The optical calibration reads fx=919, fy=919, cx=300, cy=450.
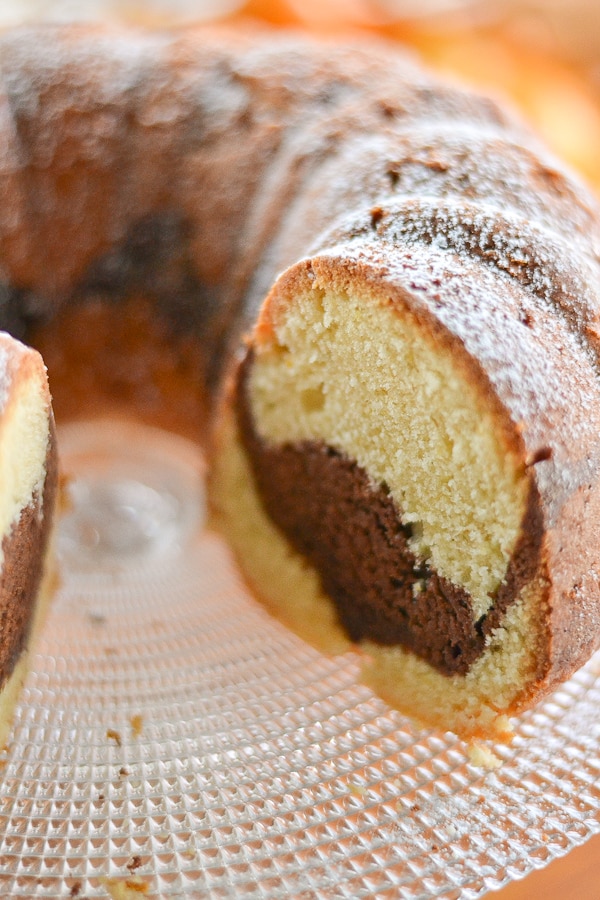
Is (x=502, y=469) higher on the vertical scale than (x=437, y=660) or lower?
higher

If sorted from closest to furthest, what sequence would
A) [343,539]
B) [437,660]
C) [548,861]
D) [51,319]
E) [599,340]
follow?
1. [548,861]
2. [599,340]
3. [437,660]
4. [343,539]
5. [51,319]

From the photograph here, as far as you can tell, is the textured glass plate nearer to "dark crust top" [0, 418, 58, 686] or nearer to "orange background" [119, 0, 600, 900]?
"dark crust top" [0, 418, 58, 686]

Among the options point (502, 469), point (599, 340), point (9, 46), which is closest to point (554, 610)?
point (502, 469)

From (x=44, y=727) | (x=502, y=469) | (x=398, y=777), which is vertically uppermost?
(x=502, y=469)

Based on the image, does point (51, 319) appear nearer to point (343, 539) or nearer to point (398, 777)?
point (343, 539)

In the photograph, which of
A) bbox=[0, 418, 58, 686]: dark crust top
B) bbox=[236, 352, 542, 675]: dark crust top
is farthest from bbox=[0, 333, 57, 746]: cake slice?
bbox=[236, 352, 542, 675]: dark crust top
